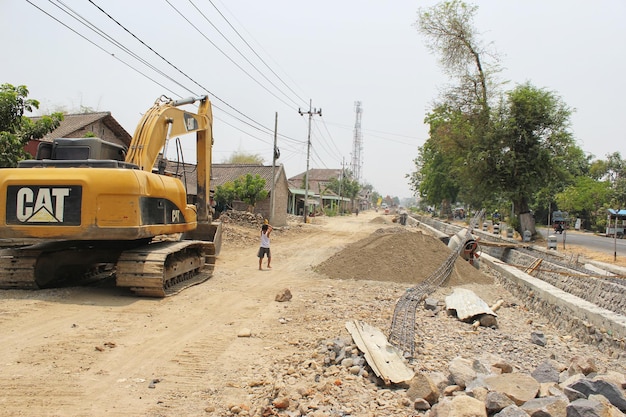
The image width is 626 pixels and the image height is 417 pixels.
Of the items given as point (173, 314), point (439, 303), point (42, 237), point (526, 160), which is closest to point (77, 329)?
point (173, 314)

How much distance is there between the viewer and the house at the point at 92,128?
20969mm

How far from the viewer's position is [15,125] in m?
11.9

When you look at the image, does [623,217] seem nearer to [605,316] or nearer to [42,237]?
[605,316]

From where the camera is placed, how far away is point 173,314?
692 cm

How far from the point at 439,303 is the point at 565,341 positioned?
83.4 inches

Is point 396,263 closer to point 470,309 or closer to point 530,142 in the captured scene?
point 470,309

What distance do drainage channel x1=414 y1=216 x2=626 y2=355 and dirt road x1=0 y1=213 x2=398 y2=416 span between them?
4212 millimetres

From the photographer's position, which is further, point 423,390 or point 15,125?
point 15,125

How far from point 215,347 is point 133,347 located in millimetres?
933

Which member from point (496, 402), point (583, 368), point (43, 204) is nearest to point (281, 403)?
point (496, 402)

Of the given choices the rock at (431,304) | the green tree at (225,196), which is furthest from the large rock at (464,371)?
the green tree at (225,196)

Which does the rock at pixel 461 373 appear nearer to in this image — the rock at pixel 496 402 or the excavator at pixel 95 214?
the rock at pixel 496 402

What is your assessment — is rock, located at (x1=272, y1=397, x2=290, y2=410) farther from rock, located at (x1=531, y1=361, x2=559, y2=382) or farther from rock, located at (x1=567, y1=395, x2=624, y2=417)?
rock, located at (x1=531, y1=361, x2=559, y2=382)

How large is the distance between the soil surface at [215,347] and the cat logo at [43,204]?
4.27 ft
